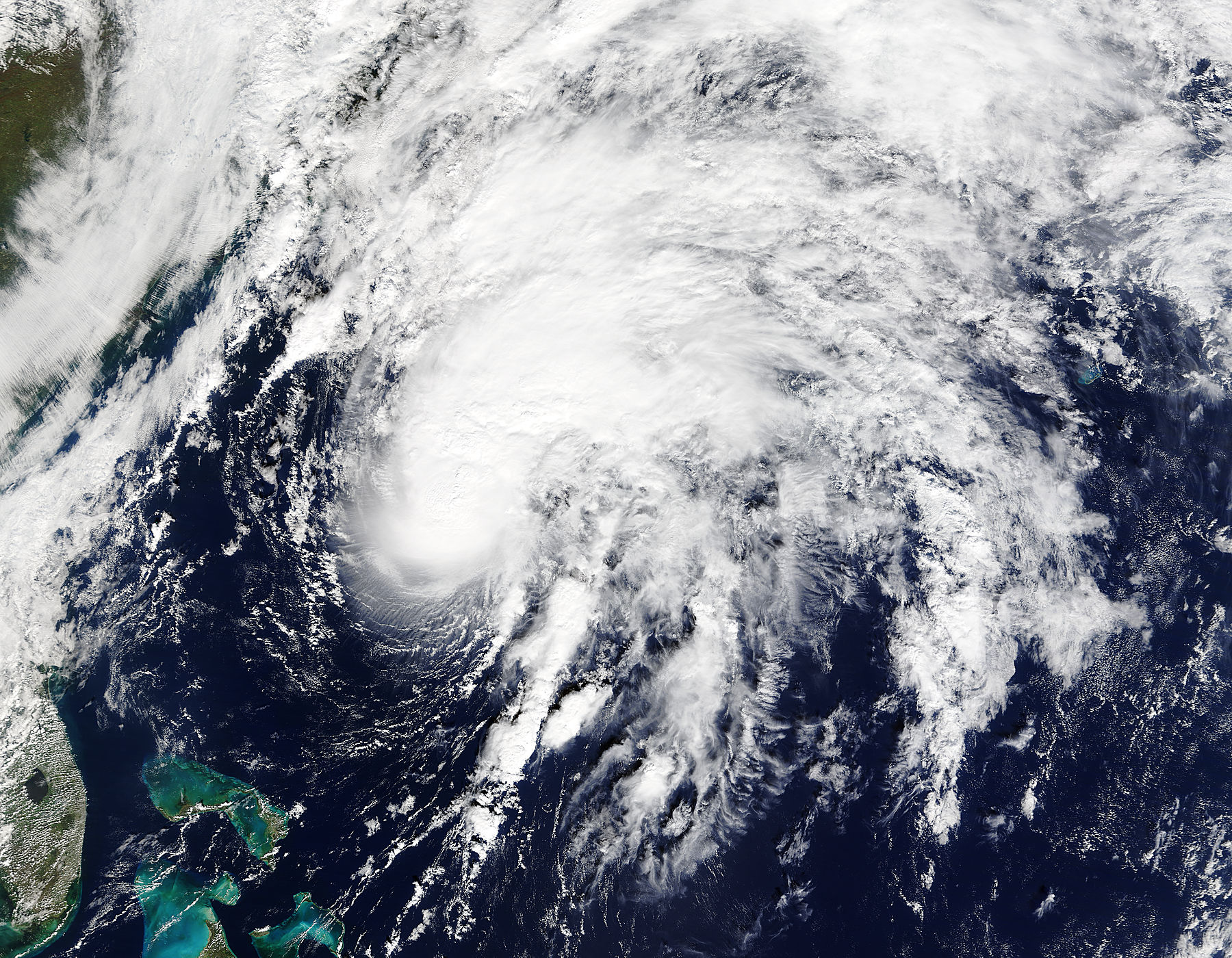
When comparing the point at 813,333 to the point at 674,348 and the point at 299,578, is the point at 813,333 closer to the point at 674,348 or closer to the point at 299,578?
the point at 674,348

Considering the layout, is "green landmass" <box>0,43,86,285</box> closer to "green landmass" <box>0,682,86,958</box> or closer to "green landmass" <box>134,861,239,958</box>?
"green landmass" <box>0,682,86,958</box>

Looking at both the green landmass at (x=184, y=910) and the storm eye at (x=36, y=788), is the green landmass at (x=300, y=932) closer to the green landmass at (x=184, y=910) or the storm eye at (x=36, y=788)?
the green landmass at (x=184, y=910)

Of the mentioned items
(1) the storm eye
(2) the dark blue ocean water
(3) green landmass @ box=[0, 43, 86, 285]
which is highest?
(3) green landmass @ box=[0, 43, 86, 285]

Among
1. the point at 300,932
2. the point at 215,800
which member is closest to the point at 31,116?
the point at 215,800

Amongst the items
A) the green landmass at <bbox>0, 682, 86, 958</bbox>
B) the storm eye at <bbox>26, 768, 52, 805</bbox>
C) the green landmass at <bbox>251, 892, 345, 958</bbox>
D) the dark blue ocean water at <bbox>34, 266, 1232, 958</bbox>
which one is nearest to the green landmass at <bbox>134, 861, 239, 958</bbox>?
the dark blue ocean water at <bbox>34, 266, 1232, 958</bbox>

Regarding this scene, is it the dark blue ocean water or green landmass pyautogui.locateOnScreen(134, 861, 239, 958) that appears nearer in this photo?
the dark blue ocean water

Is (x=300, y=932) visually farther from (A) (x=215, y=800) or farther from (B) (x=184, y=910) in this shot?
(A) (x=215, y=800)

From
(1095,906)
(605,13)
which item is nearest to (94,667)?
(605,13)

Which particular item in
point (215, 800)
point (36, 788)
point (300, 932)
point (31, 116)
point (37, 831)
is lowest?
point (300, 932)
